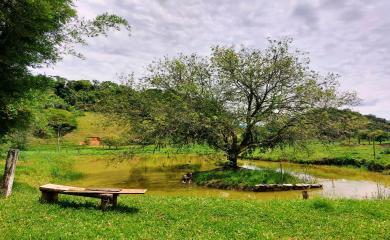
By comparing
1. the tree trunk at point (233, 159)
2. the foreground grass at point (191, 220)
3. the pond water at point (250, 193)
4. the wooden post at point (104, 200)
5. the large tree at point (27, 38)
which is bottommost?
the pond water at point (250, 193)

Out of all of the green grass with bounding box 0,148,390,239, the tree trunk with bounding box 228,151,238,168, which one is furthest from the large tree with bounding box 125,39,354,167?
the green grass with bounding box 0,148,390,239

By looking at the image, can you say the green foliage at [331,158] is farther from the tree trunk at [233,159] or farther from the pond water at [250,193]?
the tree trunk at [233,159]

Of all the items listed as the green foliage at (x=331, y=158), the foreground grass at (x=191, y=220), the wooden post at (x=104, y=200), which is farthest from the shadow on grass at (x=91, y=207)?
the green foliage at (x=331, y=158)

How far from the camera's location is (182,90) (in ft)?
121

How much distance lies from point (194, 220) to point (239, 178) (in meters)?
18.8

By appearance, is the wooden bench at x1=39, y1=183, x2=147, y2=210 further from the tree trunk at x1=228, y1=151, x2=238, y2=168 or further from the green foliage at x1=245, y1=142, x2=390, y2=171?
the green foliage at x1=245, y1=142, x2=390, y2=171

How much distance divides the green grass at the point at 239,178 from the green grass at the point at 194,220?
13.3 m

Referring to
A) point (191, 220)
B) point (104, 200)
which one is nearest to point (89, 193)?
point (104, 200)

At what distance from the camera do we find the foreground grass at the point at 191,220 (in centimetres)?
1213

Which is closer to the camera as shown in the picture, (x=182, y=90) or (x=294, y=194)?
(x=294, y=194)

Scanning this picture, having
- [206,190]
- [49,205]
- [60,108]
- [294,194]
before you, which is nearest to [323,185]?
[294,194]

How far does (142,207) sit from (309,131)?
76.4 ft

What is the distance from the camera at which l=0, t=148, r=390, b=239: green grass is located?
12141 mm

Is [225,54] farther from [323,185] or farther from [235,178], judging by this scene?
[323,185]
